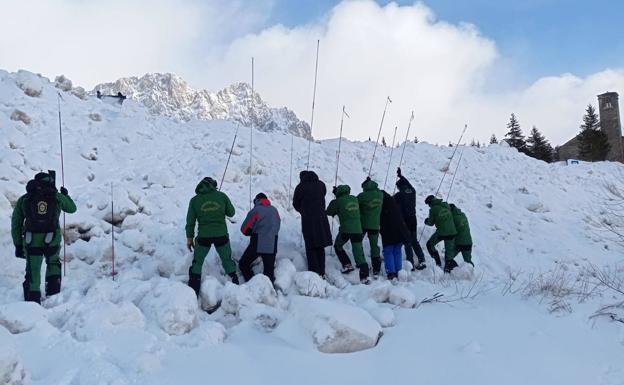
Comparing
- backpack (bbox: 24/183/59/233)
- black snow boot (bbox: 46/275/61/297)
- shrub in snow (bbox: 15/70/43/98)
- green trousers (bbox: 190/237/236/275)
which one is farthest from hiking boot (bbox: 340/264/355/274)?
shrub in snow (bbox: 15/70/43/98)

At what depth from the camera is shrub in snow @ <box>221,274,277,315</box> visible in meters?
5.77

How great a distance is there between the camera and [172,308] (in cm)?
507

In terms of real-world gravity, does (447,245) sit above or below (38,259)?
below

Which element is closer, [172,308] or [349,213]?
[172,308]

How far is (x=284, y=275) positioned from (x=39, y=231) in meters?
3.47

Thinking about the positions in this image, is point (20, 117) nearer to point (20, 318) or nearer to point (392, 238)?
point (20, 318)

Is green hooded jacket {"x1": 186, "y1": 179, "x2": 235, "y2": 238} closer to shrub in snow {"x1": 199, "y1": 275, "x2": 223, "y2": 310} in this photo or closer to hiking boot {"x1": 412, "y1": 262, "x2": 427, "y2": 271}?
shrub in snow {"x1": 199, "y1": 275, "x2": 223, "y2": 310}

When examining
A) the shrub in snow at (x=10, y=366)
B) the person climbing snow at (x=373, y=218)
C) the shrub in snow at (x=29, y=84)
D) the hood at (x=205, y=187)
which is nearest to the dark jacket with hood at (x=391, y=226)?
the person climbing snow at (x=373, y=218)

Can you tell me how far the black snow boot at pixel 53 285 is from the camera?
21.1 feet

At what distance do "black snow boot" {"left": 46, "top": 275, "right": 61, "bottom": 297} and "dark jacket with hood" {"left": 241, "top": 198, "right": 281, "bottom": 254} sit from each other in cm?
276

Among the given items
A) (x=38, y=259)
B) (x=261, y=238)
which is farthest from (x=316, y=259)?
(x=38, y=259)

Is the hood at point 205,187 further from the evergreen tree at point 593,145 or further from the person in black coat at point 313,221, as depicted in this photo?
the evergreen tree at point 593,145

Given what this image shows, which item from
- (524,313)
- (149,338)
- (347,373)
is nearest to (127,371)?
(149,338)

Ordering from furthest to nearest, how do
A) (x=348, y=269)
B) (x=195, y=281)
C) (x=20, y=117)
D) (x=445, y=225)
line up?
(x=20, y=117), (x=445, y=225), (x=348, y=269), (x=195, y=281)
